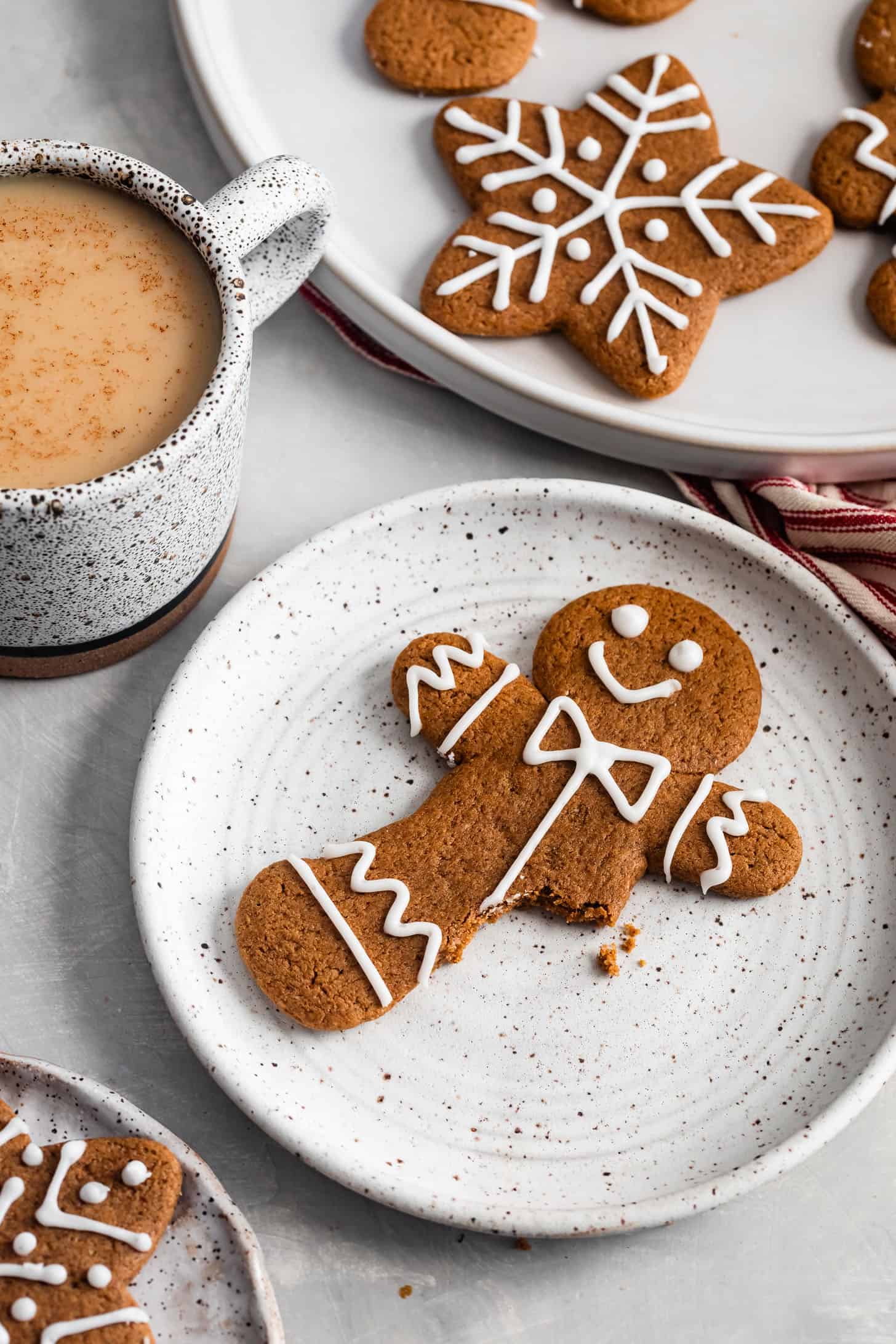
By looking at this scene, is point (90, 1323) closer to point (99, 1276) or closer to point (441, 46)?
point (99, 1276)

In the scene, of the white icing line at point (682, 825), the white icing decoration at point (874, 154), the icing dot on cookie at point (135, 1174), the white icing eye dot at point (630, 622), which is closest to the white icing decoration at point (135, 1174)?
the icing dot on cookie at point (135, 1174)

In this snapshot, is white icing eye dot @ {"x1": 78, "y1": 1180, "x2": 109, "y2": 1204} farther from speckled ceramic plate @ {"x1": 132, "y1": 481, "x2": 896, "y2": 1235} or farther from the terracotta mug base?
the terracotta mug base

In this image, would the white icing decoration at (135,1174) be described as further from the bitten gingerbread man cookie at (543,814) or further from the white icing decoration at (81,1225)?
the bitten gingerbread man cookie at (543,814)

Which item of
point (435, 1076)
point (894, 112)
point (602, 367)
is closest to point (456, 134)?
point (602, 367)

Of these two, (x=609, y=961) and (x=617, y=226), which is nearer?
(x=609, y=961)

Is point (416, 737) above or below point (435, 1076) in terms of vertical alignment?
above

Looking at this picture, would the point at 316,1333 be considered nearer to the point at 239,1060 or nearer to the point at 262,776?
the point at 239,1060

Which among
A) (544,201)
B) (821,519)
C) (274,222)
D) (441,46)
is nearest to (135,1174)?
(274,222)
